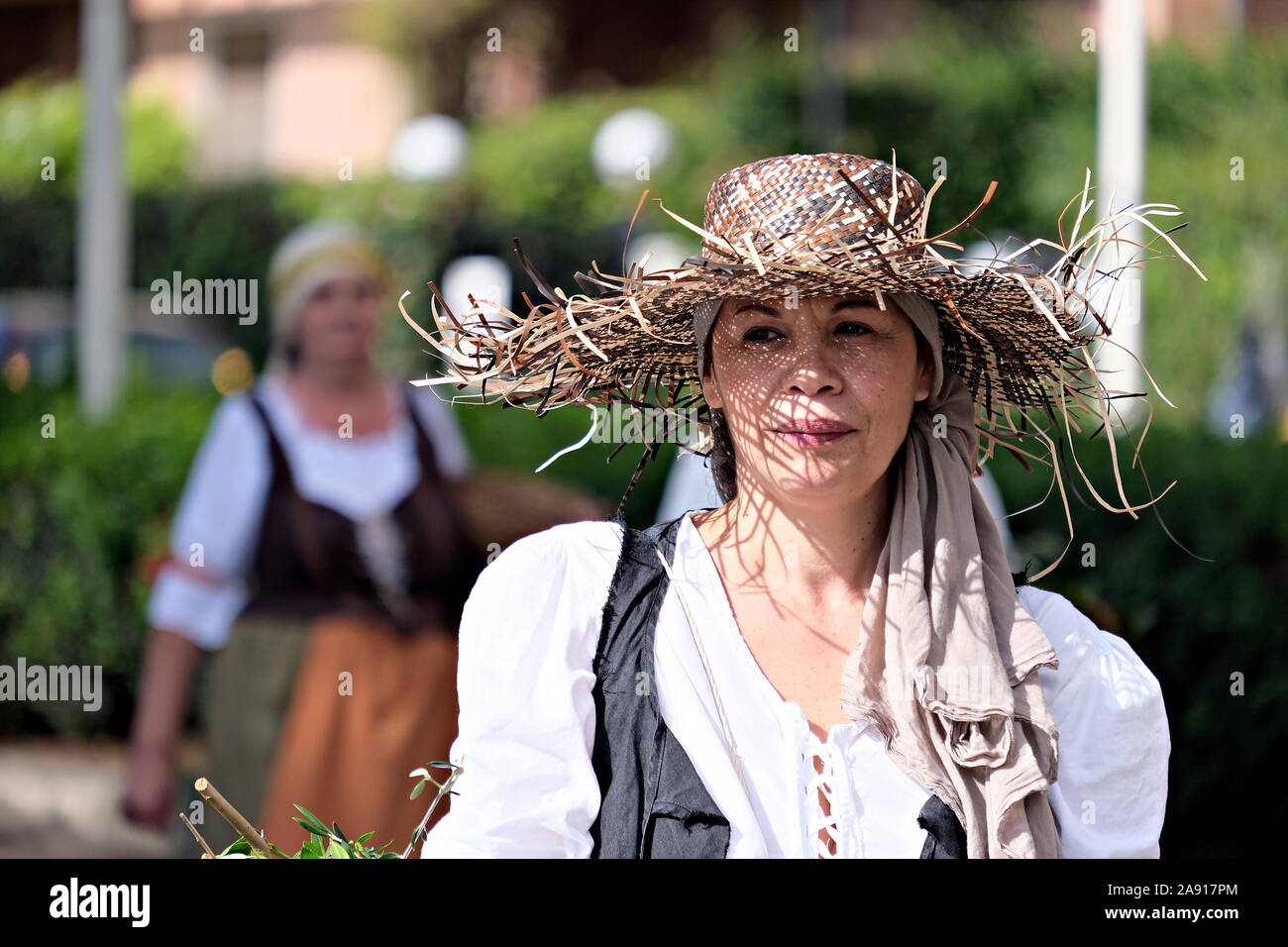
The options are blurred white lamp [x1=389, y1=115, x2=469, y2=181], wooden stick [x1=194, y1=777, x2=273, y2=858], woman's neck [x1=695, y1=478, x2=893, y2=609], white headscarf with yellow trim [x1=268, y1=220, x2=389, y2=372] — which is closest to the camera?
wooden stick [x1=194, y1=777, x2=273, y2=858]

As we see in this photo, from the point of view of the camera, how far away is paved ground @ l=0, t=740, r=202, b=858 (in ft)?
20.4

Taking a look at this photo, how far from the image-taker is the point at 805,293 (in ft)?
7.26

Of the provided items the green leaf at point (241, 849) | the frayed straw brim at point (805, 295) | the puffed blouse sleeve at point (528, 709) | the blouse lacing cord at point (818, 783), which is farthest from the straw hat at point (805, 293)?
the green leaf at point (241, 849)

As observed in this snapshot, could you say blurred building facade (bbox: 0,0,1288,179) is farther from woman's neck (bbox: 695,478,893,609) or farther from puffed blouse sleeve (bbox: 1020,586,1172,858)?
puffed blouse sleeve (bbox: 1020,586,1172,858)

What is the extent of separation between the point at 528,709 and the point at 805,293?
2.19 ft

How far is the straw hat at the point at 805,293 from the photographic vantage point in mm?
2158

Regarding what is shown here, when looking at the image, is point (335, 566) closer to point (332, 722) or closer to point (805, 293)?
point (332, 722)

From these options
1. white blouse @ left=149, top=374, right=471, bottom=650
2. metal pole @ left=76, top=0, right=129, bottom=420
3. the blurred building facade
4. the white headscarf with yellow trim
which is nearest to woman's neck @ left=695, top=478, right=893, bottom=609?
white blouse @ left=149, top=374, right=471, bottom=650

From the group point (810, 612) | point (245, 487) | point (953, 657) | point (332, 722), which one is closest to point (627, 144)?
point (245, 487)

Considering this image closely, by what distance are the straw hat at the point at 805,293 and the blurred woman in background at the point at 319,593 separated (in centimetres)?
232

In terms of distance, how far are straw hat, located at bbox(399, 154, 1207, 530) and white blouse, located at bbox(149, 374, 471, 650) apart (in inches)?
96.3

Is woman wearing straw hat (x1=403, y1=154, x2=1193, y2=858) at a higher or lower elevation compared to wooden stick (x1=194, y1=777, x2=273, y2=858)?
higher

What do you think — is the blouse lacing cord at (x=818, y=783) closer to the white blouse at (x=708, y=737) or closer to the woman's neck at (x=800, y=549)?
the white blouse at (x=708, y=737)
